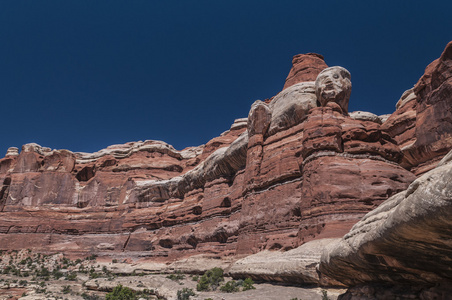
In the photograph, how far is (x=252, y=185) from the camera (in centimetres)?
2317

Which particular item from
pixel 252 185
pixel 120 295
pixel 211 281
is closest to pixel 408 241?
pixel 120 295

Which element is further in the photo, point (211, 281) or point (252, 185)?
point (252, 185)

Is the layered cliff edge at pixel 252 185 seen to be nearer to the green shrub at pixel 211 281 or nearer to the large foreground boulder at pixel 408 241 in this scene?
the large foreground boulder at pixel 408 241

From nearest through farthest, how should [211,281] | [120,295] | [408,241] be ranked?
[408,241] < [120,295] < [211,281]

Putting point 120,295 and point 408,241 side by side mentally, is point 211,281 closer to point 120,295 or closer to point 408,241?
point 120,295

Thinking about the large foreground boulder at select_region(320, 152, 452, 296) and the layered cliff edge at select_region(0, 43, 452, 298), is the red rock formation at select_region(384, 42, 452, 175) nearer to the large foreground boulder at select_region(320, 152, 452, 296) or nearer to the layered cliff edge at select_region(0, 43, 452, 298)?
the layered cliff edge at select_region(0, 43, 452, 298)

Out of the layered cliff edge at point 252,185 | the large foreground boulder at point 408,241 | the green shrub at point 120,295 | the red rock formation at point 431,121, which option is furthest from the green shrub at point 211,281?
the red rock formation at point 431,121

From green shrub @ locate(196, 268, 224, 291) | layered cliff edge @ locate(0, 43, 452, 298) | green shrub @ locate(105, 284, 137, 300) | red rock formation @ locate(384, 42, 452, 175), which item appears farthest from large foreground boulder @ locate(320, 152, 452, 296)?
red rock formation @ locate(384, 42, 452, 175)

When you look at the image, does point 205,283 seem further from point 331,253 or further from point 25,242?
point 25,242

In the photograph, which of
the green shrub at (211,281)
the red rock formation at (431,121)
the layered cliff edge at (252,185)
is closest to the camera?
the layered cliff edge at (252,185)

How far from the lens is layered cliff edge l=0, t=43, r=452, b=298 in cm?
1599

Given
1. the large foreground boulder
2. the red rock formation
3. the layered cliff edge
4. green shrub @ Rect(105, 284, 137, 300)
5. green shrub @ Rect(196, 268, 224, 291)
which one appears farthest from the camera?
the red rock formation

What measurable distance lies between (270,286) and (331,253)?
7218mm

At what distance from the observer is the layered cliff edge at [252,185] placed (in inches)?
630
